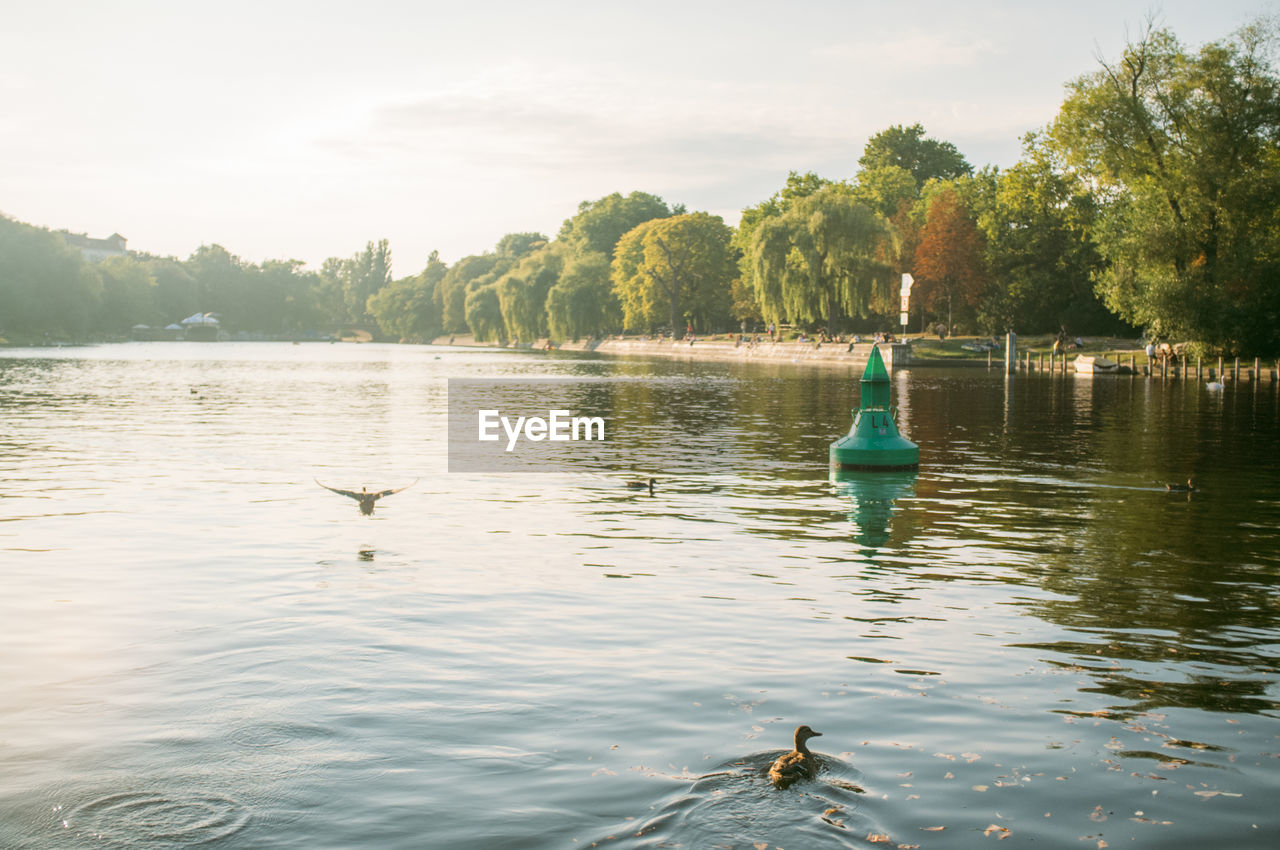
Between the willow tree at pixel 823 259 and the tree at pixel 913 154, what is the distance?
62.8m

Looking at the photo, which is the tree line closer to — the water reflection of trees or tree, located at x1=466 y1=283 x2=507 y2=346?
tree, located at x1=466 y1=283 x2=507 y2=346

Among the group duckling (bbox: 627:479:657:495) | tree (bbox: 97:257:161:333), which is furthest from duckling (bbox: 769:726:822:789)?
tree (bbox: 97:257:161:333)

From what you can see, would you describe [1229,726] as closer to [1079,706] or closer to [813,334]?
[1079,706]

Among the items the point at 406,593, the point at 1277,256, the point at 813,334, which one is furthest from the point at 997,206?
the point at 406,593

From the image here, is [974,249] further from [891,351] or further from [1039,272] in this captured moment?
[891,351]

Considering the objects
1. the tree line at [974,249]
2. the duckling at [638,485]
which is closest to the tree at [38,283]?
the tree line at [974,249]

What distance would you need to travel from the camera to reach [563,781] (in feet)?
26.4

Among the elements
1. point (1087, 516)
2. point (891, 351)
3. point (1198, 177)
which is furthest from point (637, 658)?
point (891, 351)

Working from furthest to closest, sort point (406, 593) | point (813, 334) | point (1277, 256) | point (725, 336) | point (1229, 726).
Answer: point (725, 336), point (813, 334), point (1277, 256), point (406, 593), point (1229, 726)

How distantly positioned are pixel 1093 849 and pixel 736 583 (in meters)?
7.98

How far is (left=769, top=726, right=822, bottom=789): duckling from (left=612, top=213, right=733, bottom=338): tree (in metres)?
129

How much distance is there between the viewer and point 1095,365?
7775cm

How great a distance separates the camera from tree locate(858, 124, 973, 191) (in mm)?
159500

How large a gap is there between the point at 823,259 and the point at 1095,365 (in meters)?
27.6
